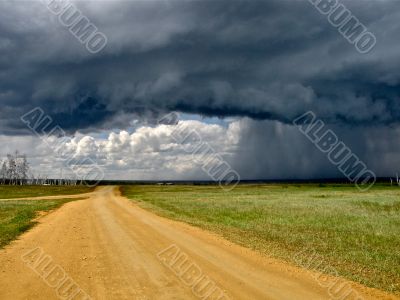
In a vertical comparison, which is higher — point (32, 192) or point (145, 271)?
point (32, 192)

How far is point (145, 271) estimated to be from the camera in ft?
40.4

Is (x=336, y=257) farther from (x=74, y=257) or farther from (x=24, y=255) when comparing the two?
(x=24, y=255)

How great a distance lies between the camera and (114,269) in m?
12.6

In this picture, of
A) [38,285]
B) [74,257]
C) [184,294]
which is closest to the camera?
[184,294]

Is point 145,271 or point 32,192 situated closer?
point 145,271

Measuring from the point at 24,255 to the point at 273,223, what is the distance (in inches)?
654

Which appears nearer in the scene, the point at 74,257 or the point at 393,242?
the point at 74,257

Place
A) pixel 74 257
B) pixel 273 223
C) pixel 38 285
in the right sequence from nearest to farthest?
1. pixel 38 285
2. pixel 74 257
3. pixel 273 223

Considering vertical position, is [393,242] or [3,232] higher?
[3,232]

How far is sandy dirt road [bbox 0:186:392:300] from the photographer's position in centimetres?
1018

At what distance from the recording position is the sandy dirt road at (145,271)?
33.4ft

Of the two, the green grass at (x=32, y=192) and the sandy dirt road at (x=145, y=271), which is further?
the green grass at (x=32, y=192)

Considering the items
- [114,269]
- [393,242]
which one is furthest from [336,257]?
[114,269]

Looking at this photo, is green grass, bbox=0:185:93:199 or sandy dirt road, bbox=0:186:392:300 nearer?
sandy dirt road, bbox=0:186:392:300
